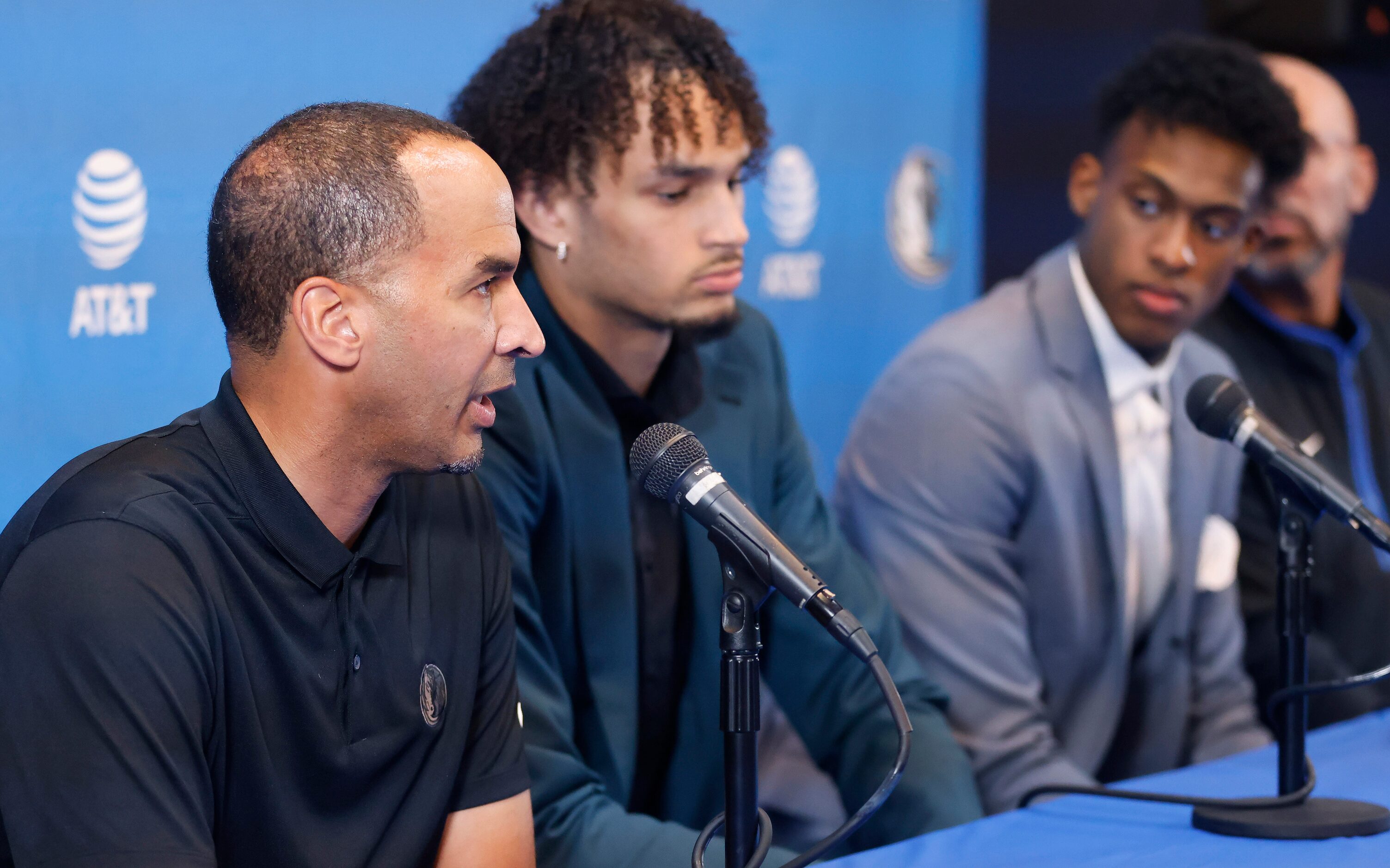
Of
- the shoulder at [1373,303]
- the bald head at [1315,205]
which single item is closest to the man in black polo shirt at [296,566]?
the bald head at [1315,205]

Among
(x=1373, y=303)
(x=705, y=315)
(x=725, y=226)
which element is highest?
(x=725, y=226)

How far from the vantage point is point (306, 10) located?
2.01 m

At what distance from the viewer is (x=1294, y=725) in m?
1.60

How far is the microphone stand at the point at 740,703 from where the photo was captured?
3.99ft

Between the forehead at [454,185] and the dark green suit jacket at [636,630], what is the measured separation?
49 cm

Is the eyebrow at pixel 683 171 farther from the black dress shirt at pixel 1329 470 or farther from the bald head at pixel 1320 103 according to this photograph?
the bald head at pixel 1320 103

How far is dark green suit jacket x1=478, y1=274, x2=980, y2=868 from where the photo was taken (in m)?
1.72

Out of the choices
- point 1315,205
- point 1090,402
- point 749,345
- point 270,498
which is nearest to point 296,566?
point 270,498

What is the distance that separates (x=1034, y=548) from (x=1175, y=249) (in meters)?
0.62

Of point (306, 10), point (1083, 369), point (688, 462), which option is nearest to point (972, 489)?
point (1083, 369)

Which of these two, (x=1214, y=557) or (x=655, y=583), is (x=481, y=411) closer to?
(x=655, y=583)

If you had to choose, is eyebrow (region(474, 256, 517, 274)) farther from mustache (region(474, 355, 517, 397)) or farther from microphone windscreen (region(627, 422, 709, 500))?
microphone windscreen (region(627, 422, 709, 500))

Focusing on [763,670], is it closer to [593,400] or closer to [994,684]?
[994,684]

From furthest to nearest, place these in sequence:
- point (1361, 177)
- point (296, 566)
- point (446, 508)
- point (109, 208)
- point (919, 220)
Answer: point (1361, 177) < point (919, 220) < point (109, 208) < point (446, 508) < point (296, 566)
